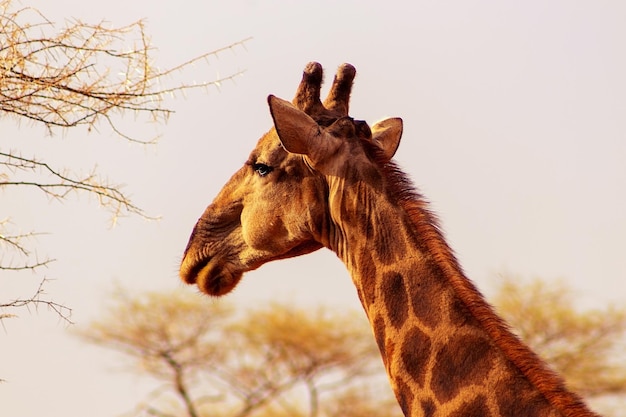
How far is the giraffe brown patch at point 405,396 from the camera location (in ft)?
17.5

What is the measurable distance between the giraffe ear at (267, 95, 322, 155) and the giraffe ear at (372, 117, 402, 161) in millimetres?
767

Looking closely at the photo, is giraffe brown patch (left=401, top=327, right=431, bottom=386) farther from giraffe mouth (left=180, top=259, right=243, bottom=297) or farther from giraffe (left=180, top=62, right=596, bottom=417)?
giraffe mouth (left=180, top=259, right=243, bottom=297)

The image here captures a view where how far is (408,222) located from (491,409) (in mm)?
1013

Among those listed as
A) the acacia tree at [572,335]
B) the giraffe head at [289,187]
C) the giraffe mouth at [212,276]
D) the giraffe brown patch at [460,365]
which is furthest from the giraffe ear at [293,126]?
the acacia tree at [572,335]

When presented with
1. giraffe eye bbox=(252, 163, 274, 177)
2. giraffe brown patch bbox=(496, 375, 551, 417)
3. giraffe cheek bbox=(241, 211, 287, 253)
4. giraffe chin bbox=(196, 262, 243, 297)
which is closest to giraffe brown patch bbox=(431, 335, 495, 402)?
giraffe brown patch bbox=(496, 375, 551, 417)

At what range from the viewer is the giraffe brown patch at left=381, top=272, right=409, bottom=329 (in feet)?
17.9

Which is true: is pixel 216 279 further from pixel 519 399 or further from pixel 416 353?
pixel 519 399

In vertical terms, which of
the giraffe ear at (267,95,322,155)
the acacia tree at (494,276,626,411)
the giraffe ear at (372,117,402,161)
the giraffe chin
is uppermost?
the acacia tree at (494,276,626,411)

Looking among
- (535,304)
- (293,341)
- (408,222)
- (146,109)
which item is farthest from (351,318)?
(408,222)

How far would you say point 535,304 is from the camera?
24.3 metres

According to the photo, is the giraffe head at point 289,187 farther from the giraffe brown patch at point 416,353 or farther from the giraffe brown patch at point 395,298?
the giraffe brown patch at point 416,353

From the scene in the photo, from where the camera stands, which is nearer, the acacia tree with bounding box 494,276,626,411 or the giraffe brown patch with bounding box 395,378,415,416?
the giraffe brown patch with bounding box 395,378,415,416

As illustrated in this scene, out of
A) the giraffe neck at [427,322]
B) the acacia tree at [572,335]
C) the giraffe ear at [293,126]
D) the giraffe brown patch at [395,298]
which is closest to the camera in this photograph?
the giraffe neck at [427,322]

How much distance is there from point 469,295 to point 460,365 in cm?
32
